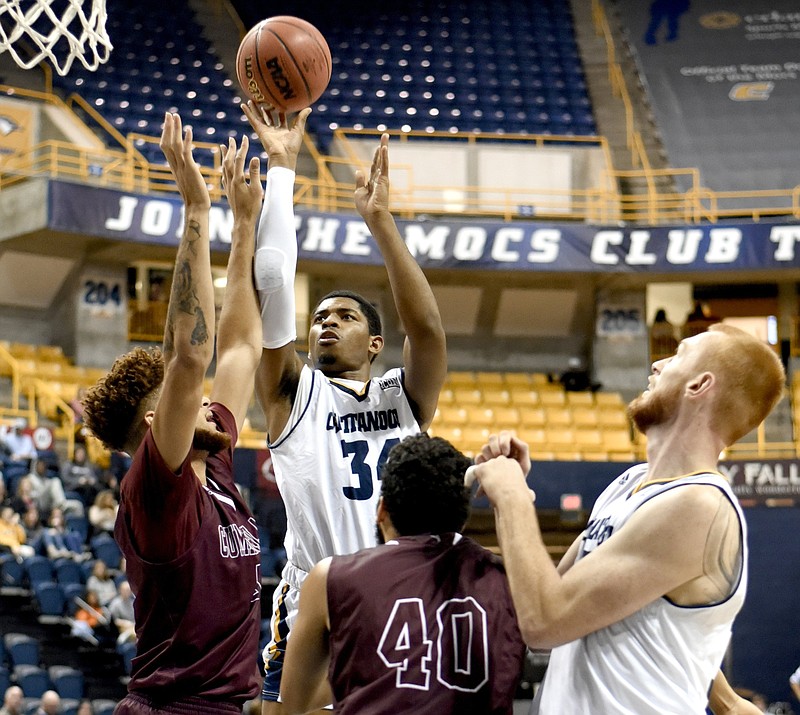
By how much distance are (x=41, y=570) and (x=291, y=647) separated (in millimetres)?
9039

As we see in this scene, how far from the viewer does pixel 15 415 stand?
1443 centimetres

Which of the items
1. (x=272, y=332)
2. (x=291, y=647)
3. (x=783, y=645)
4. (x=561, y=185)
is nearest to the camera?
(x=291, y=647)

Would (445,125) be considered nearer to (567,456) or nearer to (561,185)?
(561,185)

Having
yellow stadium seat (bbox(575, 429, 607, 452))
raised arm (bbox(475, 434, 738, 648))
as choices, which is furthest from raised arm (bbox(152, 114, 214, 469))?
yellow stadium seat (bbox(575, 429, 607, 452))

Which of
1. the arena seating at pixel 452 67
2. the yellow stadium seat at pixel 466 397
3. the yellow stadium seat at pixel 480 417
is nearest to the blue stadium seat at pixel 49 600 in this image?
the yellow stadium seat at pixel 480 417

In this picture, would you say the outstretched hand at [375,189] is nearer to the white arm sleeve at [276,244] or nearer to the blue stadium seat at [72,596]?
the white arm sleeve at [276,244]

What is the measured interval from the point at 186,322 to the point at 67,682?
25.8 feet

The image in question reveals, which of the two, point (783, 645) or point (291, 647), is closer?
point (291, 647)

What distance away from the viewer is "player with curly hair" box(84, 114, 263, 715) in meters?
2.84

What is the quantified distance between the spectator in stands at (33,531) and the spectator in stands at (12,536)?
6 centimetres

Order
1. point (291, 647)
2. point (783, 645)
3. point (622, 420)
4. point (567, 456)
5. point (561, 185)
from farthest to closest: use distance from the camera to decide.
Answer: point (561, 185), point (622, 420), point (567, 456), point (783, 645), point (291, 647)

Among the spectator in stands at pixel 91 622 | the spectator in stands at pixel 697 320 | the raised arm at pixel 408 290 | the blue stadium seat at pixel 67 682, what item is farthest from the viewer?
the spectator in stands at pixel 697 320

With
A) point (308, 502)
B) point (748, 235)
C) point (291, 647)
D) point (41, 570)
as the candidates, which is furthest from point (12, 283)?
point (291, 647)

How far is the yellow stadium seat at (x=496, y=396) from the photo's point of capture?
17344 mm
